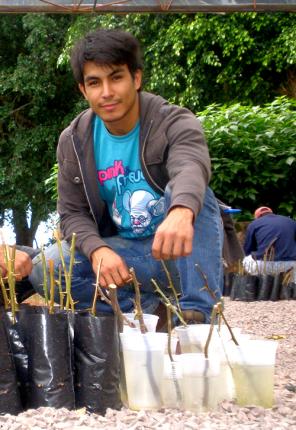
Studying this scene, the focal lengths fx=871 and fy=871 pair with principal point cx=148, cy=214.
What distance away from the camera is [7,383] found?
2.49m

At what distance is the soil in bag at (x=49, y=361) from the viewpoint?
254 centimetres

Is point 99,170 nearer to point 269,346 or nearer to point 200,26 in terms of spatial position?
point 269,346

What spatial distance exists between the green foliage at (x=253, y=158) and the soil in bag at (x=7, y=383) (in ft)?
25.3

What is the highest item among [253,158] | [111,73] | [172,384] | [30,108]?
[30,108]

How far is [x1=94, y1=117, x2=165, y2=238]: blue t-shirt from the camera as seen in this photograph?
3467 millimetres

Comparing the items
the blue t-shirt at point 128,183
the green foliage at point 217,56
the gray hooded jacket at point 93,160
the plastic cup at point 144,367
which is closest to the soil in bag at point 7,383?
the plastic cup at point 144,367

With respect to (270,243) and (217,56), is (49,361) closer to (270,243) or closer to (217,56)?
(270,243)

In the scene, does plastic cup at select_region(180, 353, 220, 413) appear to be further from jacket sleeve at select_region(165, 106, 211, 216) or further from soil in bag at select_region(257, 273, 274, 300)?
→ soil in bag at select_region(257, 273, 274, 300)

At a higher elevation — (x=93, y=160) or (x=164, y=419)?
(x=93, y=160)

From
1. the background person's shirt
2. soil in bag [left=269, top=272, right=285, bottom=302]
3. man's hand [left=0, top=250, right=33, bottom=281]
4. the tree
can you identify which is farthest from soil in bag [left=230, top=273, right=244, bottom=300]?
the tree

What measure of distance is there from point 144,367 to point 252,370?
0.32 m

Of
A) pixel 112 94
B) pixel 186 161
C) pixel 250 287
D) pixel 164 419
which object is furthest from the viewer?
pixel 250 287

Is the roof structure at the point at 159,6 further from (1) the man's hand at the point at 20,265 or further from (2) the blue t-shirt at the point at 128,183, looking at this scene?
(1) the man's hand at the point at 20,265

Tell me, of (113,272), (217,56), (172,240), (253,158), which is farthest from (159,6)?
(217,56)
